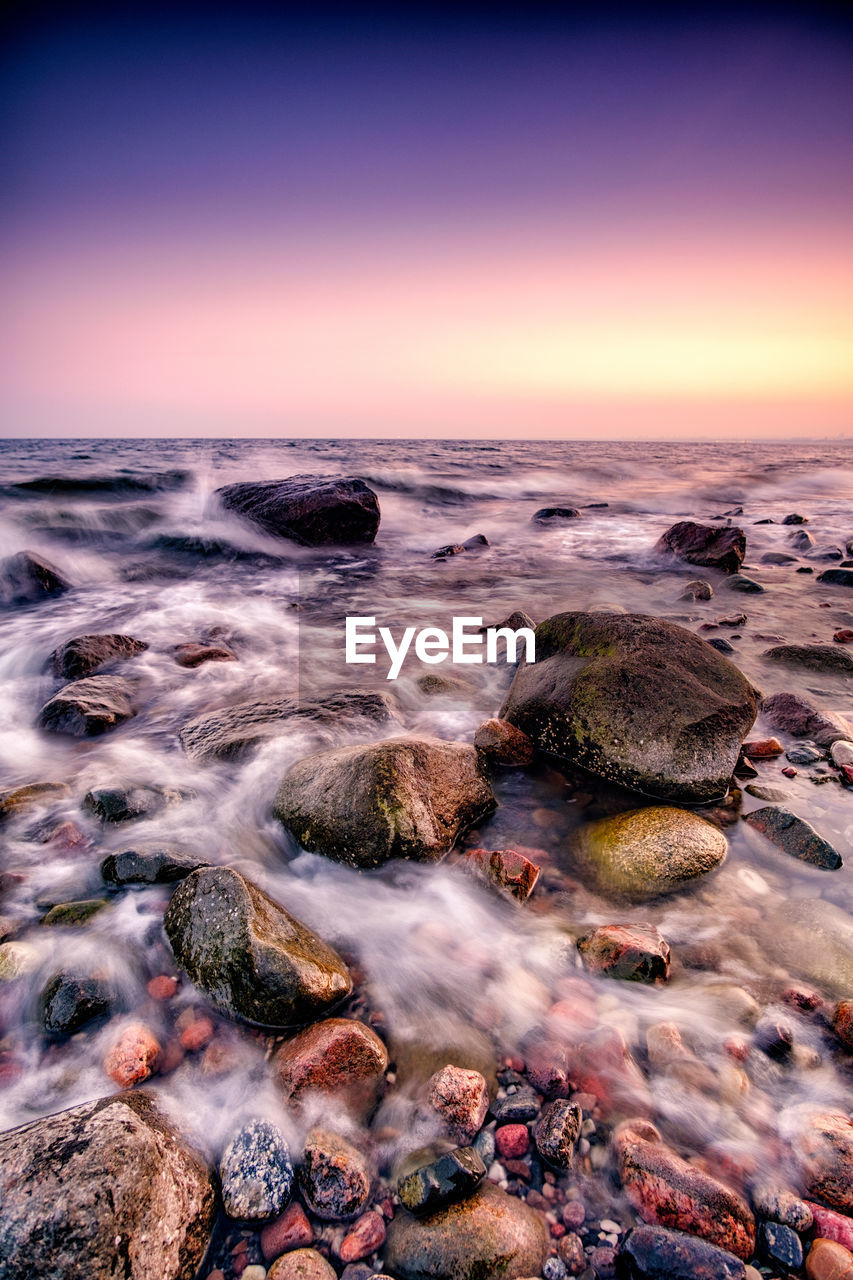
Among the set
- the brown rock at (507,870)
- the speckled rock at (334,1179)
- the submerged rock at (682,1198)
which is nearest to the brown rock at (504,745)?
the brown rock at (507,870)

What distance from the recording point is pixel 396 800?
297 cm

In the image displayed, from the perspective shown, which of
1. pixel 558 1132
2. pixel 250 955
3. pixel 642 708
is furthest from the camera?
pixel 642 708

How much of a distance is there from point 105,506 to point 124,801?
1267cm

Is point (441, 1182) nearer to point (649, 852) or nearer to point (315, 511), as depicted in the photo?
point (649, 852)

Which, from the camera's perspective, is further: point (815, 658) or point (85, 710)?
point (815, 658)

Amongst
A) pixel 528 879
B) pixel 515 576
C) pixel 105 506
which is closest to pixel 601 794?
pixel 528 879

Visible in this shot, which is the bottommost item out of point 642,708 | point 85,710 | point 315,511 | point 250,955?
point 85,710

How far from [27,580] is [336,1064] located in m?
8.86

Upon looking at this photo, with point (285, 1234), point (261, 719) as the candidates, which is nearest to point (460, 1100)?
point (285, 1234)

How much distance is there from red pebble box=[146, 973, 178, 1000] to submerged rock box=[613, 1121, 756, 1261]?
1654 millimetres

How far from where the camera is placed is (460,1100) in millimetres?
1839

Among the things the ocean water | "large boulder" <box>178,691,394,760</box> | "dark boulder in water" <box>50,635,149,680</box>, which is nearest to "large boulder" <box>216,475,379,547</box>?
the ocean water

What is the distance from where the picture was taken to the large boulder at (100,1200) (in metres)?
1.34

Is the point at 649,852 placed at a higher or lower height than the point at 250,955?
lower
